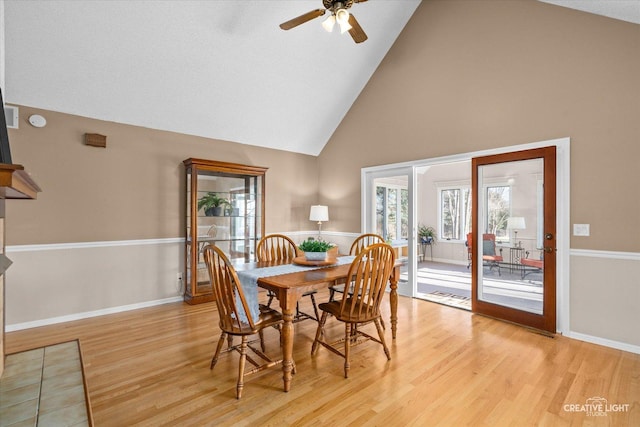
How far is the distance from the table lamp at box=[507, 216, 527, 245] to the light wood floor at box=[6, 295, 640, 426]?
103 cm

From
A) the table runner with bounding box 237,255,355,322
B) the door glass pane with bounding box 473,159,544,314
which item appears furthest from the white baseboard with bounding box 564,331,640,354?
the table runner with bounding box 237,255,355,322

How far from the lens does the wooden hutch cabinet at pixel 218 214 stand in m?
4.18

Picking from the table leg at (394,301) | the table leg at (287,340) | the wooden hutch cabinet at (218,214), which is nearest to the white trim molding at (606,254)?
the table leg at (394,301)

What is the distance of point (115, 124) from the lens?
384 cm

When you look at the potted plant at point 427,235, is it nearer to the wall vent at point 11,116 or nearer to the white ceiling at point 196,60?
the white ceiling at point 196,60

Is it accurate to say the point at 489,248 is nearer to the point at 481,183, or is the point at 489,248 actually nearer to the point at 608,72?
the point at 481,183

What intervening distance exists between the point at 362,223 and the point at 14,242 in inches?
173

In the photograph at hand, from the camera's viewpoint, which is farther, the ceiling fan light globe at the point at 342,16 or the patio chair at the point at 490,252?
the patio chair at the point at 490,252

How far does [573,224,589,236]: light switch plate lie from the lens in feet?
10.0

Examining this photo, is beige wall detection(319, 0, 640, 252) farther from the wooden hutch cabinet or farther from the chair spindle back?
the chair spindle back

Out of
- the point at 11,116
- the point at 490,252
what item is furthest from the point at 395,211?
the point at 11,116

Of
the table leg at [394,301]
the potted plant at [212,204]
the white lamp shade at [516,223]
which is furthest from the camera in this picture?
the potted plant at [212,204]

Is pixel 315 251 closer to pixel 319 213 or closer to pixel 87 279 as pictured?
pixel 319 213

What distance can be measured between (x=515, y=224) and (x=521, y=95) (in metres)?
1.45
